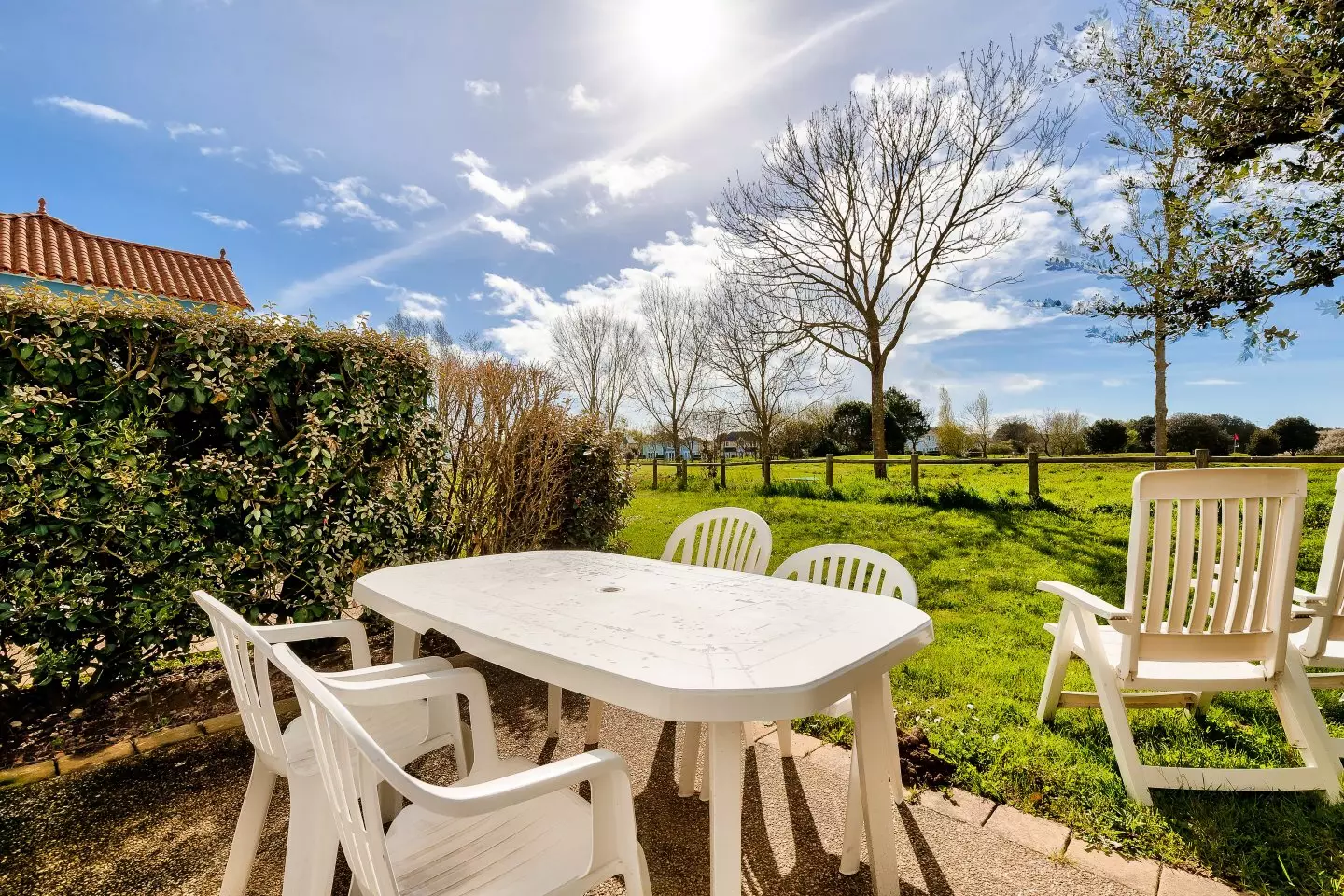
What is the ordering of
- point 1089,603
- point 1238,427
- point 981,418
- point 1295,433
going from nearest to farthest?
point 1089,603 < point 1295,433 < point 1238,427 < point 981,418

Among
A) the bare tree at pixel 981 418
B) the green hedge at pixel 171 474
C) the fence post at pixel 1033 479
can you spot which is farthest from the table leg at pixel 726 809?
the bare tree at pixel 981 418

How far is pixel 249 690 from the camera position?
1.46 metres

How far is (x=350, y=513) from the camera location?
3.42 m

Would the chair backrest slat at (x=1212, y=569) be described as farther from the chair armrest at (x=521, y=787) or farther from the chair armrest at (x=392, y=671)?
the chair armrest at (x=392, y=671)

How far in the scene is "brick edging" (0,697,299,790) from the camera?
2414 mm

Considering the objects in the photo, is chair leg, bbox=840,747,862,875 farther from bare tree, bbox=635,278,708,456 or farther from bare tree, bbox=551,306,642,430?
bare tree, bbox=551,306,642,430

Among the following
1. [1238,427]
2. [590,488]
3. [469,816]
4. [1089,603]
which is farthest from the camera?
[1238,427]

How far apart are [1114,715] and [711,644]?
1831 millimetres

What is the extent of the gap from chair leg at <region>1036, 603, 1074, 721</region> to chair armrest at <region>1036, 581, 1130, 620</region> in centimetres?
15

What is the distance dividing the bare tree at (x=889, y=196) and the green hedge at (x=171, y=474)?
9636 millimetres

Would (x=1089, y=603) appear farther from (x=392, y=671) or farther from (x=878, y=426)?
(x=878, y=426)

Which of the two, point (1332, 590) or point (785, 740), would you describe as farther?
point (785, 740)

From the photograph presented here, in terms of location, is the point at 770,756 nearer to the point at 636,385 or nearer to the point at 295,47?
the point at 295,47

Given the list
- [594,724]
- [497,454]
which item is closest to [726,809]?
[594,724]
